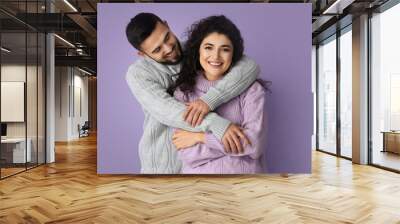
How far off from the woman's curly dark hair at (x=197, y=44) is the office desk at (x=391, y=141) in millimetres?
3370

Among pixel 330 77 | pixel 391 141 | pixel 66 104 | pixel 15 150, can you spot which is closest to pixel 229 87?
pixel 391 141

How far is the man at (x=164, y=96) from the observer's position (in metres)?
5.80

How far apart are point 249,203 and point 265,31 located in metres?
2.80

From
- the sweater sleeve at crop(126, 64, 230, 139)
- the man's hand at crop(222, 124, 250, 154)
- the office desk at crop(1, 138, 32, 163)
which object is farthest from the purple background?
the office desk at crop(1, 138, 32, 163)

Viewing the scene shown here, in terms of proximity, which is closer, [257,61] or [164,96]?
[164,96]

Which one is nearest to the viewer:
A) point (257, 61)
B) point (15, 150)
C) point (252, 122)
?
point (252, 122)

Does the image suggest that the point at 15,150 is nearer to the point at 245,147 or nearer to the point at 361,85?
the point at 245,147

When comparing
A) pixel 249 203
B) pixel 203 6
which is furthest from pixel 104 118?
pixel 249 203

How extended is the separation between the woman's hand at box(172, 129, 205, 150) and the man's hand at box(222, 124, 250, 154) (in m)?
0.35

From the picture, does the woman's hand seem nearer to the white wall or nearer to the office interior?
the office interior

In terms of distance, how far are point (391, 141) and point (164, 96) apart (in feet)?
14.4

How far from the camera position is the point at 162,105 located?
586 centimetres

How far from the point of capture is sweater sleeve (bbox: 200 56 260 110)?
229 inches

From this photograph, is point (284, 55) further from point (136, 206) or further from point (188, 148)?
point (136, 206)
